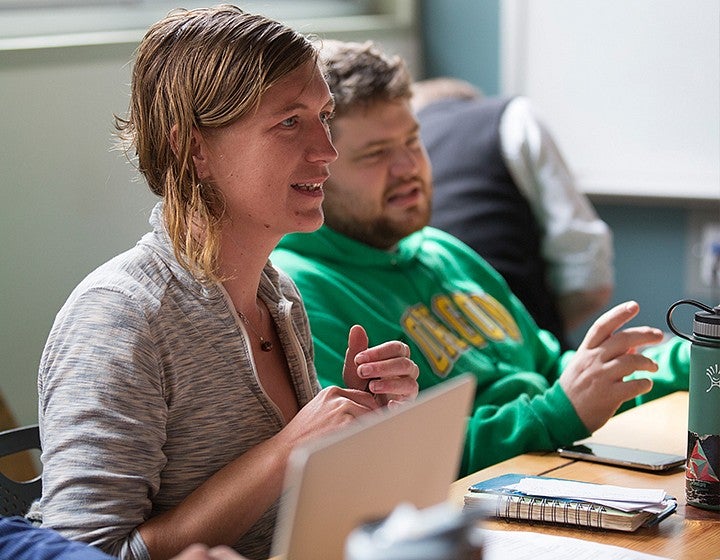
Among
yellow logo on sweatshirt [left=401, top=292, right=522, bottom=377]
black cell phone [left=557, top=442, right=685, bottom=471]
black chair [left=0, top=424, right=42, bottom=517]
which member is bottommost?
yellow logo on sweatshirt [left=401, top=292, right=522, bottom=377]

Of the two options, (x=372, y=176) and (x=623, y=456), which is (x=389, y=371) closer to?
(x=623, y=456)

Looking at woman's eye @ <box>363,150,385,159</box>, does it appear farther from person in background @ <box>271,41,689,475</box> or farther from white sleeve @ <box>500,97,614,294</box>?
white sleeve @ <box>500,97,614,294</box>

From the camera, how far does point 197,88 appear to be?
1.43 metres

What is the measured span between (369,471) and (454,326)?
1352mm

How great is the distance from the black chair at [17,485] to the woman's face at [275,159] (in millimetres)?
416

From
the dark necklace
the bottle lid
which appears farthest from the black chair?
the bottle lid

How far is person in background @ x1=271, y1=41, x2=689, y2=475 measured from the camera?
2.10 metres

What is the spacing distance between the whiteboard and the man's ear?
223 cm

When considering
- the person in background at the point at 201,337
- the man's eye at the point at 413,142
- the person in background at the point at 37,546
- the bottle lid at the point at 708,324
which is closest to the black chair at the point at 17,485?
the person in background at the point at 201,337

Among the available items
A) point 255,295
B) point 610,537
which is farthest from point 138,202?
point 610,537

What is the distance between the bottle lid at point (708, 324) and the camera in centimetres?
140

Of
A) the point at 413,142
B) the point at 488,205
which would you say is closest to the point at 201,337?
the point at 413,142

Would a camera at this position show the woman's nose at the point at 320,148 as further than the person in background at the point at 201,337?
Yes

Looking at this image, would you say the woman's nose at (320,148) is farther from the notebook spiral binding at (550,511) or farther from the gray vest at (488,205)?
the gray vest at (488,205)
